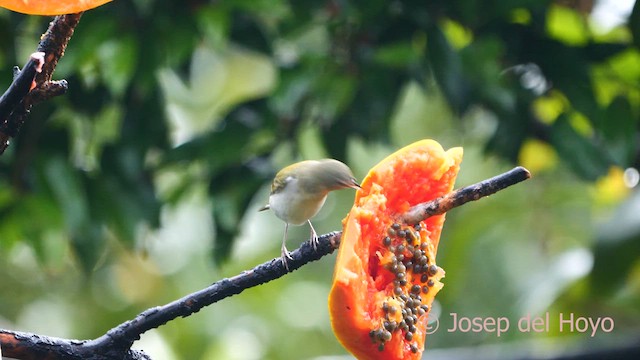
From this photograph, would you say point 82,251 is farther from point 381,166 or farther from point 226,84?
point 226,84

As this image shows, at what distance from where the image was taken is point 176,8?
184 cm

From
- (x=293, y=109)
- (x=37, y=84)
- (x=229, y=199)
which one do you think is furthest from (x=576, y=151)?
(x=37, y=84)

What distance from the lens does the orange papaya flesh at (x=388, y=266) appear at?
59 centimetres

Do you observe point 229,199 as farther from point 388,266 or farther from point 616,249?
point 388,266

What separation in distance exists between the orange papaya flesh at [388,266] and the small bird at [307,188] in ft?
0.07

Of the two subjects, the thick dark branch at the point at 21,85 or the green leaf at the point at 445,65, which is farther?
the green leaf at the point at 445,65

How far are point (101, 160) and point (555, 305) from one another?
4.56 feet

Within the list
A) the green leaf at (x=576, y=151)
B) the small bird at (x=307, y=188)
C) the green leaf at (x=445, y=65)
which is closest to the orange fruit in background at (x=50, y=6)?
the small bird at (x=307, y=188)

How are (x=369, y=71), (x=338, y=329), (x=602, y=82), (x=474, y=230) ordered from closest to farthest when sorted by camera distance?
1. (x=338, y=329)
2. (x=369, y=71)
3. (x=602, y=82)
4. (x=474, y=230)

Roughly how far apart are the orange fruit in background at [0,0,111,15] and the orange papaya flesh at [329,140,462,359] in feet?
0.71

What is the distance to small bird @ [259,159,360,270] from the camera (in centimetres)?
62

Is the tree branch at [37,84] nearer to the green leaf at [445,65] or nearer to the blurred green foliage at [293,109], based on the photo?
the blurred green foliage at [293,109]

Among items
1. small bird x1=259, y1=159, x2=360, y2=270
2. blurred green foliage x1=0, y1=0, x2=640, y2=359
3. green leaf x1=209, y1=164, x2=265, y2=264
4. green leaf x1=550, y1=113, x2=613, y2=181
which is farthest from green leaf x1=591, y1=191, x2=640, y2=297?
small bird x1=259, y1=159, x2=360, y2=270

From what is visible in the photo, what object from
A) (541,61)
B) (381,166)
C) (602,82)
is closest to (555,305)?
(602,82)
